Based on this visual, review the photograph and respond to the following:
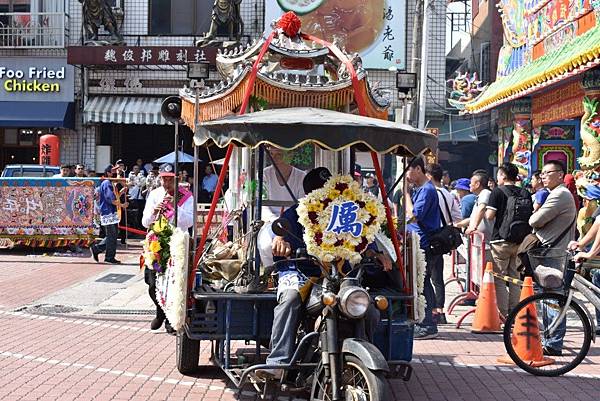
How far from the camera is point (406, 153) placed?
6664 millimetres

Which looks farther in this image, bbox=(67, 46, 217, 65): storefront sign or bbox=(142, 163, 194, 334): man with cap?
bbox=(67, 46, 217, 65): storefront sign

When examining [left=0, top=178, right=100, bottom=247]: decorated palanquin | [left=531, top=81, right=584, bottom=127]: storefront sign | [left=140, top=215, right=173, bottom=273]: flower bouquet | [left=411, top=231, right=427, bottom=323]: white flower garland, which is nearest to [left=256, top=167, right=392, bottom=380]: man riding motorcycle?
[left=411, top=231, right=427, bottom=323]: white flower garland

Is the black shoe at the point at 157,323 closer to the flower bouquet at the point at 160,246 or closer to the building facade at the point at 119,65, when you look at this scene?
the flower bouquet at the point at 160,246

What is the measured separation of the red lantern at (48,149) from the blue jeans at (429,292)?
16.4 metres

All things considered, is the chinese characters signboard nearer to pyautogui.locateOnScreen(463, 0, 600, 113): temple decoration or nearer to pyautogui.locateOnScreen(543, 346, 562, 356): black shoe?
pyautogui.locateOnScreen(463, 0, 600, 113): temple decoration

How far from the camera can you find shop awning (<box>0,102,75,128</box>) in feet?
82.6

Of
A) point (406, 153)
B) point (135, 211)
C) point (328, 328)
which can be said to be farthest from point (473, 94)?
point (328, 328)

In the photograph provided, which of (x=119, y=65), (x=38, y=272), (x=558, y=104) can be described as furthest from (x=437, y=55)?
(x=38, y=272)

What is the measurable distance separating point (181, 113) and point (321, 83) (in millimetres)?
1425

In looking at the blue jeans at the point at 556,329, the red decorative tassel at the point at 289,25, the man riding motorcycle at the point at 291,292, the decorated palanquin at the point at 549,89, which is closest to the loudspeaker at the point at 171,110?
the red decorative tassel at the point at 289,25

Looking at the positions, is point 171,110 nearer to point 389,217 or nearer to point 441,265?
point 389,217

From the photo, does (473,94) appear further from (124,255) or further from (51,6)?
(51,6)

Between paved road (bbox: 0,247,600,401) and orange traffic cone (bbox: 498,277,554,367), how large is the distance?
0.58 ft

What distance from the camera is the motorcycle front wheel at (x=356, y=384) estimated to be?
A: 510cm
